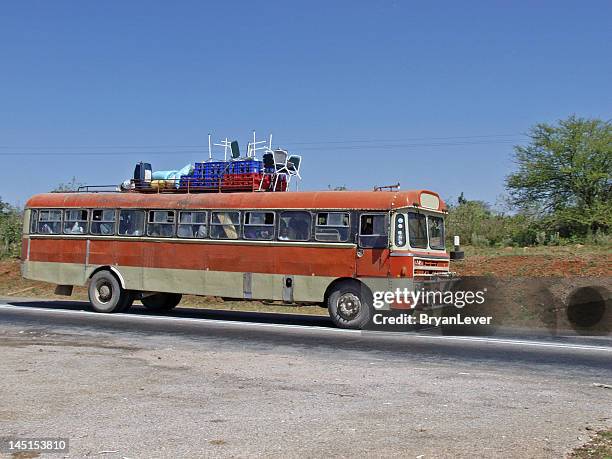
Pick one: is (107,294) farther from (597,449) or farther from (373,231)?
(597,449)

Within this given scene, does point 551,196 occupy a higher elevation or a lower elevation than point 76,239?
higher

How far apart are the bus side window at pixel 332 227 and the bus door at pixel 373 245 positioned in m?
0.33

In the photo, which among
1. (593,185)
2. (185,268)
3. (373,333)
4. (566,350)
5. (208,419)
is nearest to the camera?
(208,419)

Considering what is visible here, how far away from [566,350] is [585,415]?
16.9ft

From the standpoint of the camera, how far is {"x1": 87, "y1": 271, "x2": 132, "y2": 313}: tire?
1925 centimetres

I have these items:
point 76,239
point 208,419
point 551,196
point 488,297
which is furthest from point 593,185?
point 208,419

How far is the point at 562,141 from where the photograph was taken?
1059 inches

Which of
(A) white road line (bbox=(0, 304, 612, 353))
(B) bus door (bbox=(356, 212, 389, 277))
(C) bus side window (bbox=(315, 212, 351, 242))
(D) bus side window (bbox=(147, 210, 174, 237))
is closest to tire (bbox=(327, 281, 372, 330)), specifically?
(A) white road line (bbox=(0, 304, 612, 353))

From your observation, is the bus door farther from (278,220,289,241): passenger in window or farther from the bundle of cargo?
the bundle of cargo

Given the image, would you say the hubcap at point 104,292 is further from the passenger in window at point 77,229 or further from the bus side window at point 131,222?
the passenger in window at point 77,229

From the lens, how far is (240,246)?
1747 cm

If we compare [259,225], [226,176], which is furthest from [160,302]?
[259,225]

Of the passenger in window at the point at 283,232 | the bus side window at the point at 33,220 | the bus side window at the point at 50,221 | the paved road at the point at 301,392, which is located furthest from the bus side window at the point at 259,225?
the bus side window at the point at 33,220

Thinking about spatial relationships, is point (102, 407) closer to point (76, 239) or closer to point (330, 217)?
point (330, 217)
